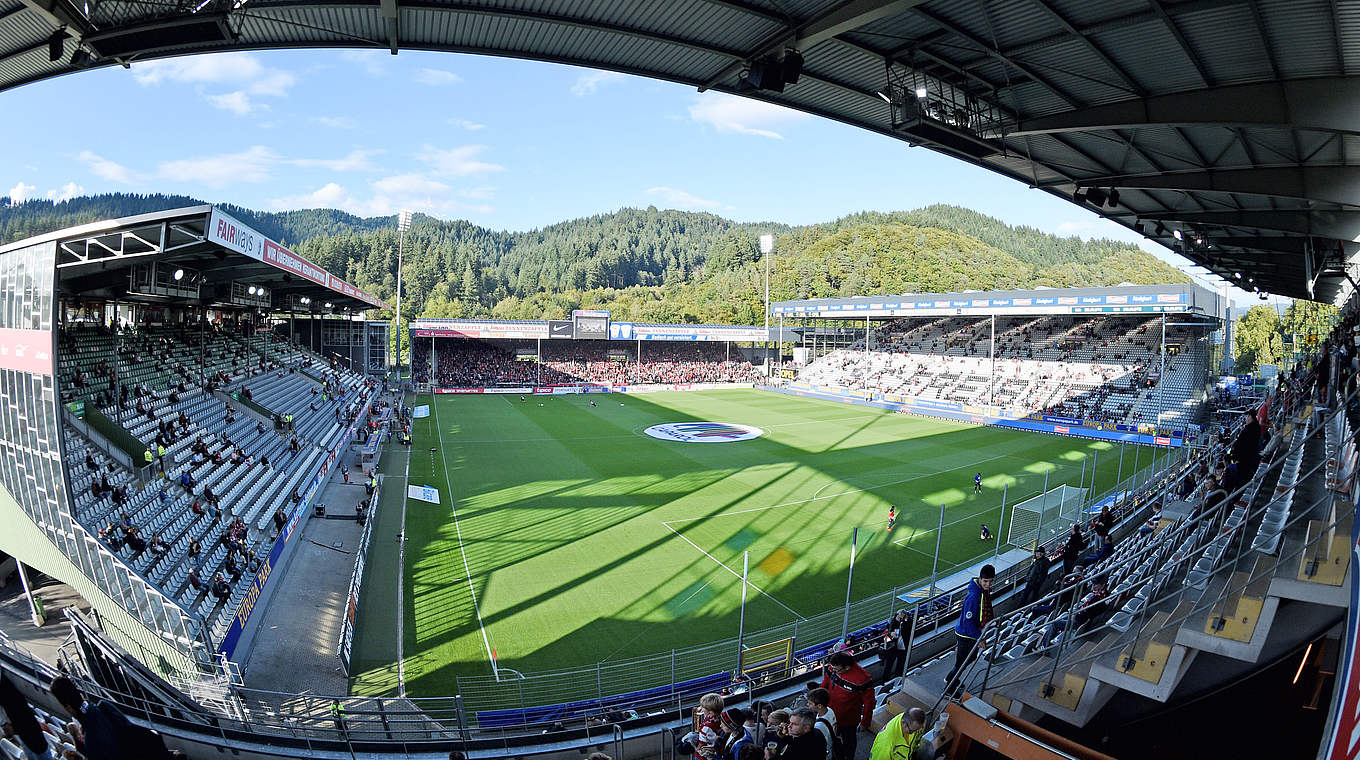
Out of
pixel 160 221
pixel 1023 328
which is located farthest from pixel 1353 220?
pixel 1023 328

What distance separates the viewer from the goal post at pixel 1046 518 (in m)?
16.2

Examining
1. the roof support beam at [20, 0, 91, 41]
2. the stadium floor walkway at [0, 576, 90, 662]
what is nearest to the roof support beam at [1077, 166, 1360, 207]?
the roof support beam at [20, 0, 91, 41]

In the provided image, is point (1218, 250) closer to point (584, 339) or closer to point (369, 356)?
point (584, 339)

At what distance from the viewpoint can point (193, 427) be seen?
56.5ft

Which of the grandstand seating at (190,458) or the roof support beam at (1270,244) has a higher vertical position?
the roof support beam at (1270,244)

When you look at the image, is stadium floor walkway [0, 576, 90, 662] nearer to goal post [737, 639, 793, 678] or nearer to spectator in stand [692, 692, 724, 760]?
goal post [737, 639, 793, 678]

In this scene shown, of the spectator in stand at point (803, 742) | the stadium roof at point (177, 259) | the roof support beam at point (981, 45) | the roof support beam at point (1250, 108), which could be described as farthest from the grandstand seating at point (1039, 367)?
the stadium roof at point (177, 259)

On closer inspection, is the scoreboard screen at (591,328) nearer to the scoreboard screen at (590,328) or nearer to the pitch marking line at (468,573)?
the scoreboard screen at (590,328)

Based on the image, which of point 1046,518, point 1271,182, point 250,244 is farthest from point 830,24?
point 1046,518

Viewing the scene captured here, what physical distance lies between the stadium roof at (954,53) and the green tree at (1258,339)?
67946 mm

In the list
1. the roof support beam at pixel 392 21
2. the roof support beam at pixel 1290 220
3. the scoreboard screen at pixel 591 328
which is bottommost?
the scoreboard screen at pixel 591 328

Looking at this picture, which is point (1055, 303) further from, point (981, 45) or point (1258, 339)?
point (1258, 339)

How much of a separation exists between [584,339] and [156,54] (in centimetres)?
5431

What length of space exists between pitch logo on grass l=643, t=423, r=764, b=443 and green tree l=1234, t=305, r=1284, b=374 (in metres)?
56.1
